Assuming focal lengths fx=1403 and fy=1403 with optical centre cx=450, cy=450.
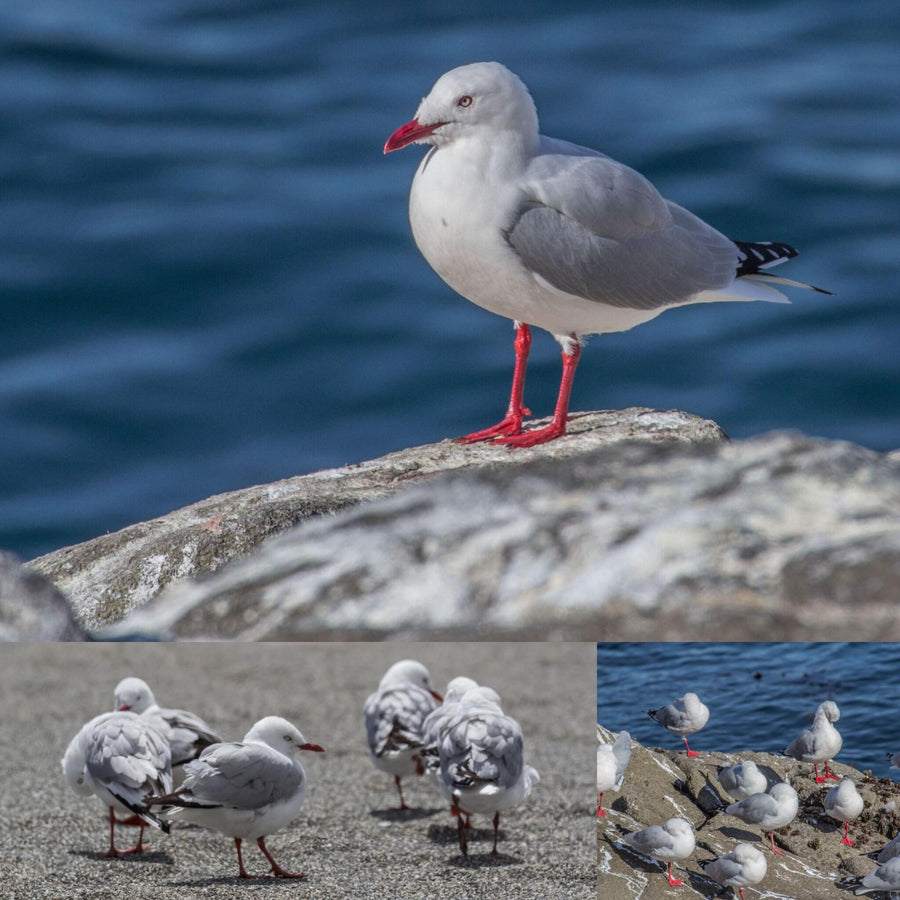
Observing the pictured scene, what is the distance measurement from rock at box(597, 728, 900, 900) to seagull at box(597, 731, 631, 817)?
0.02 metres

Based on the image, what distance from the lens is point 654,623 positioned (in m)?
4.17

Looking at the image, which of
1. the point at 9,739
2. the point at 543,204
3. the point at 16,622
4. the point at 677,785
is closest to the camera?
the point at 677,785

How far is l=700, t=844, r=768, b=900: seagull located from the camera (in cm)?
414

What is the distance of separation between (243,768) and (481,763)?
916mm

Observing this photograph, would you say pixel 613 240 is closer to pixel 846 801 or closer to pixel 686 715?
pixel 686 715

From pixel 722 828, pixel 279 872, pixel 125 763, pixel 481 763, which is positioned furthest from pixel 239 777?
pixel 722 828

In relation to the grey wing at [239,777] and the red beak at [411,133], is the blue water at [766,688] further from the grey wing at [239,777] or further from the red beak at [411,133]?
the red beak at [411,133]

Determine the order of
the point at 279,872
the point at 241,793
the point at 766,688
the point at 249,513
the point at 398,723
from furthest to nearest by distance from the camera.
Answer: the point at 398,723 → the point at 249,513 → the point at 279,872 → the point at 241,793 → the point at 766,688

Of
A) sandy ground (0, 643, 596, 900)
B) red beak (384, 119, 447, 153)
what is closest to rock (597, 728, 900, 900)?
sandy ground (0, 643, 596, 900)

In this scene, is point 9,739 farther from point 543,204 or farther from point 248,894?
point 543,204

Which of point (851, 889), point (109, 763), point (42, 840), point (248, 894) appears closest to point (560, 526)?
point (851, 889)

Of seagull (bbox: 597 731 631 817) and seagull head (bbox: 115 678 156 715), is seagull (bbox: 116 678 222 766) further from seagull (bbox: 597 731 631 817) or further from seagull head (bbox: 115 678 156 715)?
seagull (bbox: 597 731 631 817)

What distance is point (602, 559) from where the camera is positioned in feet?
14.3

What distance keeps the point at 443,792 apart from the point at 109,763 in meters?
1.33
